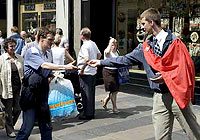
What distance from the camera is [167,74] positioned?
401cm

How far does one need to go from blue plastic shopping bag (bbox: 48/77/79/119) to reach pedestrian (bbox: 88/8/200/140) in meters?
1.97

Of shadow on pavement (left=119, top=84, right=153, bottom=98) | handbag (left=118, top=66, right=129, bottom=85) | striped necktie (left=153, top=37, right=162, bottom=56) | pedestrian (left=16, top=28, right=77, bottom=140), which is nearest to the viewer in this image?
striped necktie (left=153, top=37, right=162, bottom=56)

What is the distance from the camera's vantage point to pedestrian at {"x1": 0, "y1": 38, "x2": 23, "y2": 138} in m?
6.16

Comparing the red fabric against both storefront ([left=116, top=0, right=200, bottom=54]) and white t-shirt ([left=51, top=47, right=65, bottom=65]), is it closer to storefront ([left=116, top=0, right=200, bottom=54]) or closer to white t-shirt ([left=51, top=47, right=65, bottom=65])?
white t-shirt ([left=51, top=47, right=65, bottom=65])

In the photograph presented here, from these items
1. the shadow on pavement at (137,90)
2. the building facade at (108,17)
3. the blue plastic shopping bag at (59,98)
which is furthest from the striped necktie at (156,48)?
the building facade at (108,17)

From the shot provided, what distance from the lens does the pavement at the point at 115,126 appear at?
6.46 metres

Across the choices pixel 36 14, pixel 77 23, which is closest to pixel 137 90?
pixel 77 23

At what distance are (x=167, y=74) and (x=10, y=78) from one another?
3.03 metres

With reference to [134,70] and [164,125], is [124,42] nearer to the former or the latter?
[134,70]

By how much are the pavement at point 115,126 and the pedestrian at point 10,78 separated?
397mm

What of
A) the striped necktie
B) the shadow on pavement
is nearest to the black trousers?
the shadow on pavement

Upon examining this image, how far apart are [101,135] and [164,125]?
2433 mm

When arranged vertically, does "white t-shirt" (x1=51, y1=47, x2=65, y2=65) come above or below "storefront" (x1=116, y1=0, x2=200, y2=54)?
below

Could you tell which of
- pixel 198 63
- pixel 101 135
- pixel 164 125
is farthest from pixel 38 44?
pixel 198 63
